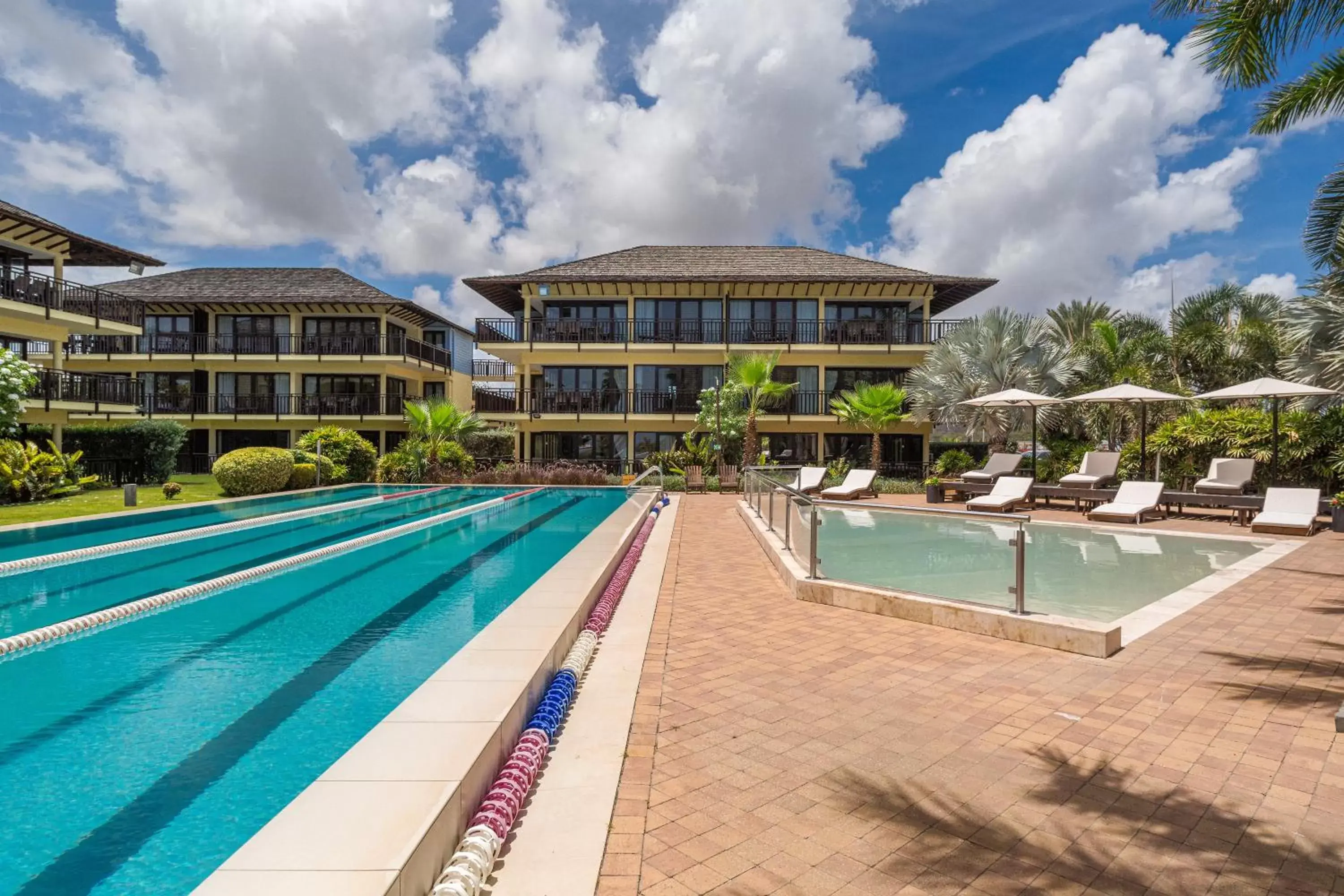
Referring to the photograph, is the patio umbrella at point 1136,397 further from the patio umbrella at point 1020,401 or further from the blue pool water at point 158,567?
the blue pool water at point 158,567

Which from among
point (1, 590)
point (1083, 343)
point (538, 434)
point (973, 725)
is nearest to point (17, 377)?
point (1, 590)

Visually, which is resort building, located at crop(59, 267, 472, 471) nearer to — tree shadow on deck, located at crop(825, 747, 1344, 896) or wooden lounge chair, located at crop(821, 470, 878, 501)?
wooden lounge chair, located at crop(821, 470, 878, 501)

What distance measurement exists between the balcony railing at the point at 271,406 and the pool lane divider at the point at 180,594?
18441 mm

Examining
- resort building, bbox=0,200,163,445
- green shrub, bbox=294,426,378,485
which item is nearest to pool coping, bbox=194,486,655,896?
green shrub, bbox=294,426,378,485

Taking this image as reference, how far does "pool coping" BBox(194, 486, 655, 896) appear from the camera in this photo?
2.20m

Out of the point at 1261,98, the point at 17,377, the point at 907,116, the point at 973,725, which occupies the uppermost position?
the point at 907,116

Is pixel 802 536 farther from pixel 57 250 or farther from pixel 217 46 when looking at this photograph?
pixel 57 250

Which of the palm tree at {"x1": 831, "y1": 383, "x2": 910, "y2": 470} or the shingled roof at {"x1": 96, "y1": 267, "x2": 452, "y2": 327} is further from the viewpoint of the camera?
the shingled roof at {"x1": 96, "y1": 267, "x2": 452, "y2": 327}

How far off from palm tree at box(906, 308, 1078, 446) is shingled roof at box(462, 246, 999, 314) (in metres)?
4.97

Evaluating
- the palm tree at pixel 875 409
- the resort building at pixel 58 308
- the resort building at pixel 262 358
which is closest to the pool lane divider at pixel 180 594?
the palm tree at pixel 875 409

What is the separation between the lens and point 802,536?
7805 millimetres

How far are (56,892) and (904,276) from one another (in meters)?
27.7

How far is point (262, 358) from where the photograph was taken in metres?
30.3

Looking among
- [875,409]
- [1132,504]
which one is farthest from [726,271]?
[1132,504]
